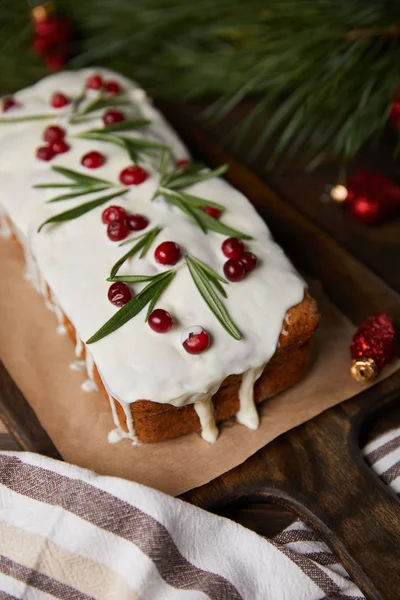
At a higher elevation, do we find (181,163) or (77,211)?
(77,211)

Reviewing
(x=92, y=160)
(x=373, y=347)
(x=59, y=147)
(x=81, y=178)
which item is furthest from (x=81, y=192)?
(x=373, y=347)

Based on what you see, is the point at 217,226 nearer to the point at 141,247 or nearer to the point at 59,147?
the point at 141,247

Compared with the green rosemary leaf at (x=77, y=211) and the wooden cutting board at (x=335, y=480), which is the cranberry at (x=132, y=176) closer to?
the green rosemary leaf at (x=77, y=211)

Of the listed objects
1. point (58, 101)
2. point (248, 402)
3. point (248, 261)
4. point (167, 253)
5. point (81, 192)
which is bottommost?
point (248, 402)

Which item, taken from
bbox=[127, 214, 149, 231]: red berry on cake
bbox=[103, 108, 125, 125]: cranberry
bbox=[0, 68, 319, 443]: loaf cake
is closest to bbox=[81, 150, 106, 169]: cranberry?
bbox=[0, 68, 319, 443]: loaf cake

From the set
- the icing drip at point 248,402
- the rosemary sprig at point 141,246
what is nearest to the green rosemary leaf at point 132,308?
the rosemary sprig at point 141,246
